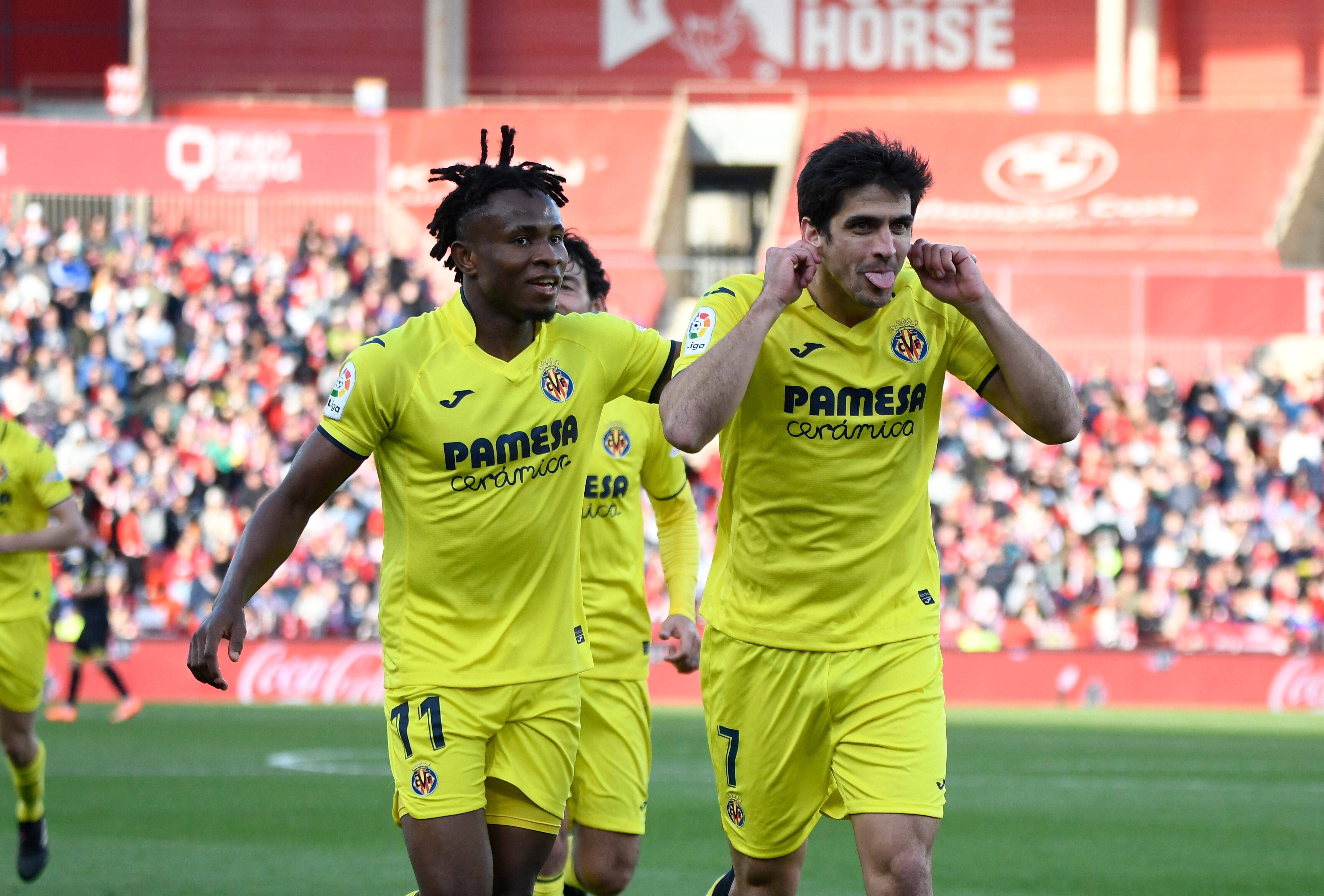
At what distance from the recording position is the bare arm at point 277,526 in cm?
520

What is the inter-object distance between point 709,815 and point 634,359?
6.69 m

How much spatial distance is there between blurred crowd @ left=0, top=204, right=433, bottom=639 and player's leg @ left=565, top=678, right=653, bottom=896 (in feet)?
42.7

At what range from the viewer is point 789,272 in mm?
5348

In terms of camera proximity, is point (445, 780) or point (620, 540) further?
point (620, 540)

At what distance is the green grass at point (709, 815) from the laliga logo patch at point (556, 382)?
4.14 m

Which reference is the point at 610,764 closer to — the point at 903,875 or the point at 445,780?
the point at 445,780

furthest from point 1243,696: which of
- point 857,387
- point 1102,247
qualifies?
point 857,387

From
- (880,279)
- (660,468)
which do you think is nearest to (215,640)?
(880,279)

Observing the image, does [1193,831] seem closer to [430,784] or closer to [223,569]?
[430,784]

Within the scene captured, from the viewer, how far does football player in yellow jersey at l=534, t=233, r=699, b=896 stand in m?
7.15

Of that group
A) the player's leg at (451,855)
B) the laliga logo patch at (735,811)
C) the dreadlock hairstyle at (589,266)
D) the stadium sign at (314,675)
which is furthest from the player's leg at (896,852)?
the stadium sign at (314,675)

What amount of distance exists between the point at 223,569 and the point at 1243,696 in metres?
11.7

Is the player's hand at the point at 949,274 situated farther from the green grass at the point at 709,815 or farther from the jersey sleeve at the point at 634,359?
the green grass at the point at 709,815

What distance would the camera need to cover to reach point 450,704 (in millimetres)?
5332
